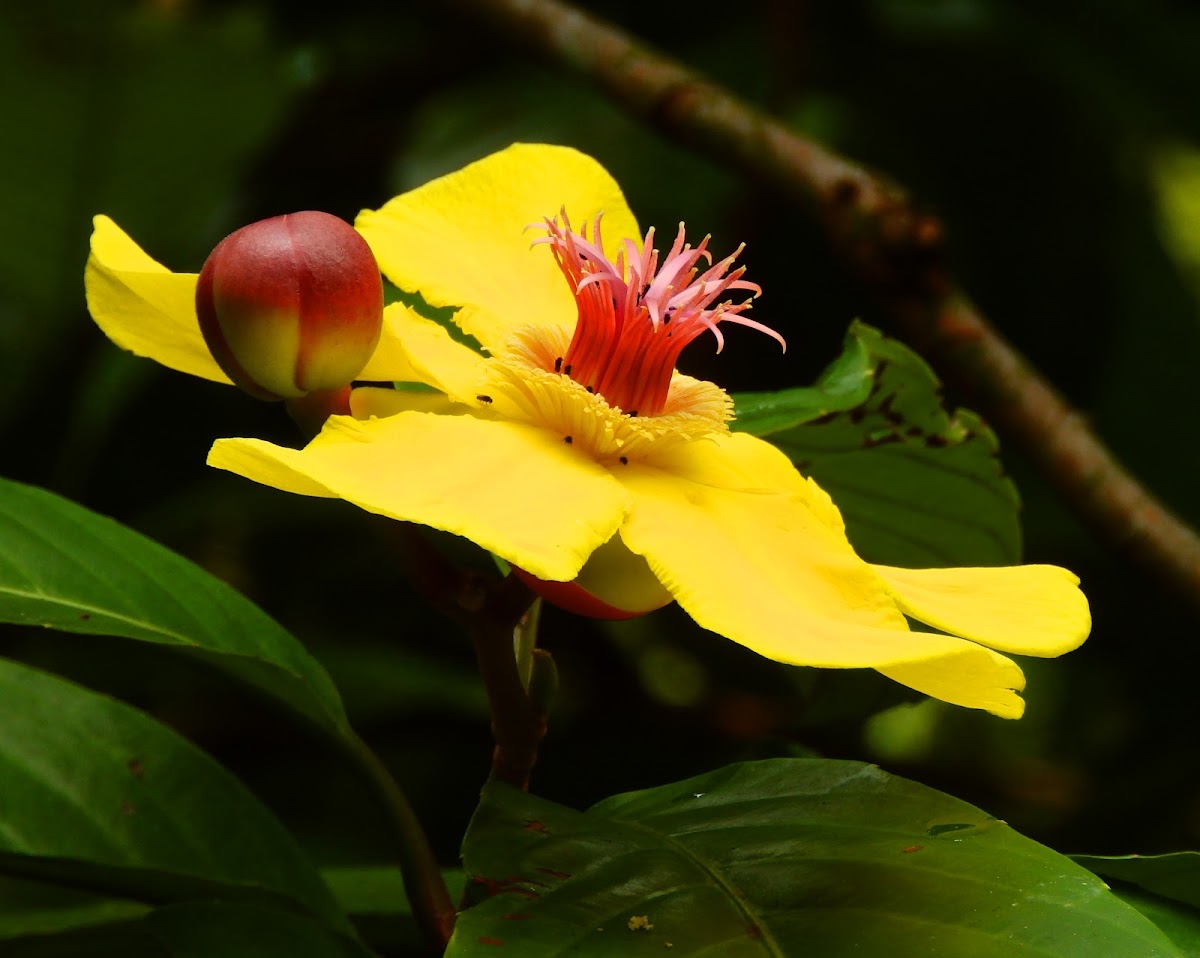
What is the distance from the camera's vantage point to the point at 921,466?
0.92 meters

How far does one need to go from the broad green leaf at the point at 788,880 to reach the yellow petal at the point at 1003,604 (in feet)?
0.31

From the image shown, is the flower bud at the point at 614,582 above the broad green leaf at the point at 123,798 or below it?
above

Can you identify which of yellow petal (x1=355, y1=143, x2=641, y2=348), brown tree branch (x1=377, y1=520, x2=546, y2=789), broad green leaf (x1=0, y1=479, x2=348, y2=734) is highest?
yellow petal (x1=355, y1=143, x2=641, y2=348)

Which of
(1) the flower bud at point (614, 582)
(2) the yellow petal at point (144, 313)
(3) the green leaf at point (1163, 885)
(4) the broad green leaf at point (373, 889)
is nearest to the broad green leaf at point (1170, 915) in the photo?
(3) the green leaf at point (1163, 885)

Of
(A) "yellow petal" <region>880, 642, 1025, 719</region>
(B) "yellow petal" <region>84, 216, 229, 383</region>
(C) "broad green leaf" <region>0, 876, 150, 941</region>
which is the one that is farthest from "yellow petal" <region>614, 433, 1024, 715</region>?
(C) "broad green leaf" <region>0, 876, 150, 941</region>

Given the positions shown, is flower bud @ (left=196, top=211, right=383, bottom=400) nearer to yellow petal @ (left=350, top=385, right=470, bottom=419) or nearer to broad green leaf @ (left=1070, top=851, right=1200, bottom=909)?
yellow petal @ (left=350, top=385, right=470, bottom=419)

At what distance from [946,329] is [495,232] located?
→ 535mm

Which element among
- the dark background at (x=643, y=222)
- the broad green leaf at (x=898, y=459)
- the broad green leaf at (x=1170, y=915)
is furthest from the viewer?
the dark background at (x=643, y=222)

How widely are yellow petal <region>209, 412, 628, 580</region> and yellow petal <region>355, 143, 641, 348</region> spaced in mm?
139

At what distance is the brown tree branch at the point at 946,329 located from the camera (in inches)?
45.5

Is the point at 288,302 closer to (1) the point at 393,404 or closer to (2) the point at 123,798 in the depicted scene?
(1) the point at 393,404

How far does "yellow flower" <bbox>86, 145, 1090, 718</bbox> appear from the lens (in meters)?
0.56

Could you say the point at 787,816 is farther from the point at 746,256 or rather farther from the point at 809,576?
the point at 746,256

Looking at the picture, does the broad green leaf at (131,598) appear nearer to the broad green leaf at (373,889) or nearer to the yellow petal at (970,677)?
the broad green leaf at (373,889)
